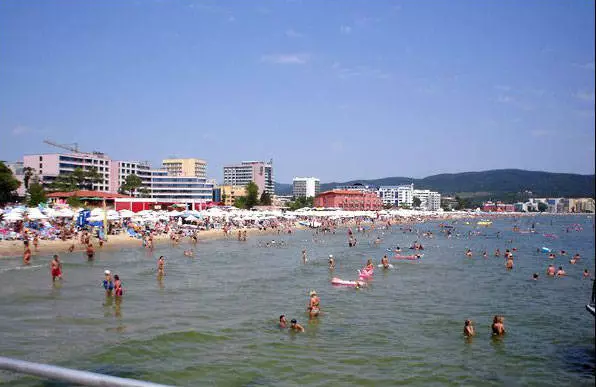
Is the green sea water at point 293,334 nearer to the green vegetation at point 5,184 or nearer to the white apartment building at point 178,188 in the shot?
the green vegetation at point 5,184

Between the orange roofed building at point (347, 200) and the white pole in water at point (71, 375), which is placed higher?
the orange roofed building at point (347, 200)

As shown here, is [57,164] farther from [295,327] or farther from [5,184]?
[295,327]

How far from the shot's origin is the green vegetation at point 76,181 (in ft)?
299

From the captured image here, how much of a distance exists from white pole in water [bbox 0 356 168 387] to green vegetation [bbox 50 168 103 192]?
319ft

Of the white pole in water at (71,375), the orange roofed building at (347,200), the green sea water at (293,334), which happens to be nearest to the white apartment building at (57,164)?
the orange roofed building at (347,200)

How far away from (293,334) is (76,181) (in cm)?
8950

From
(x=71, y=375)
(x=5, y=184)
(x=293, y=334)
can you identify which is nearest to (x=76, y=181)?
(x=5, y=184)

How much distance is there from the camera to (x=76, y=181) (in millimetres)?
94438

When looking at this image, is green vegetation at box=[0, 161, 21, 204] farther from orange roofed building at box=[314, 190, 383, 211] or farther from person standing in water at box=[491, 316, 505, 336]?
orange roofed building at box=[314, 190, 383, 211]

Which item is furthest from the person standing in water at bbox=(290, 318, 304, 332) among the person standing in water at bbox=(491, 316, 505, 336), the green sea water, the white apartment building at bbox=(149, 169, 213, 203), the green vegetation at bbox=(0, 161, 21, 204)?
the white apartment building at bbox=(149, 169, 213, 203)

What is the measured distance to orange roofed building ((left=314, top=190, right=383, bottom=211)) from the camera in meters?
146

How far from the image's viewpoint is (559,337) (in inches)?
618

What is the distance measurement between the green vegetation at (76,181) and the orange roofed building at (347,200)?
67.6m

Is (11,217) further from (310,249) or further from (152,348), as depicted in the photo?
(152,348)
